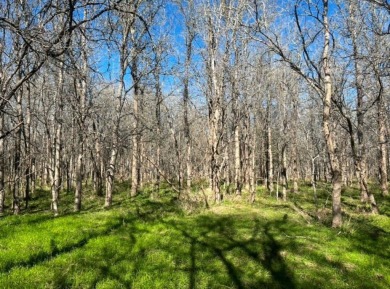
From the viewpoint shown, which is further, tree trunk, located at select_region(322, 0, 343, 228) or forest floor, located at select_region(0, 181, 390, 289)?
tree trunk, located at select_region(322, 0, 343, 228)

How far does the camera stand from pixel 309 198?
68.0ft

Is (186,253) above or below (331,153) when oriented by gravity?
below

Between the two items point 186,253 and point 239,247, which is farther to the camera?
point 239,247

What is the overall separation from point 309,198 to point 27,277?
57.9 ft

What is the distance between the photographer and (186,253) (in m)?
7.69

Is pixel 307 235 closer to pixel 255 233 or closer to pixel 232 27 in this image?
pixel 255 233

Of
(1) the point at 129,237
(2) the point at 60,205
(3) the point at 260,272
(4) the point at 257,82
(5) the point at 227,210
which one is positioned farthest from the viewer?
(4) the point at 257,82

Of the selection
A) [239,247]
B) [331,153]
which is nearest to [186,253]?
[239,247]

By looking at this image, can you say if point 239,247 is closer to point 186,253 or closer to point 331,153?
point 186,253

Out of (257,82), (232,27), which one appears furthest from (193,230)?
(257,82)

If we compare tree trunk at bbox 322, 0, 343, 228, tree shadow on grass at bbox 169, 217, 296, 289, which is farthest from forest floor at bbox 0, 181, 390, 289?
tree trunk at bbox 322, 0, 343, 228

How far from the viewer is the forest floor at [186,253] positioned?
21.0 ft

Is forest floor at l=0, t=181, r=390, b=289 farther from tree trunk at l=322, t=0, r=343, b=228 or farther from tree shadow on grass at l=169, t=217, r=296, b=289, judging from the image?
tree trunk at l=322, t=0, r=343, b=228

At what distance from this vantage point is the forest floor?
640cm
